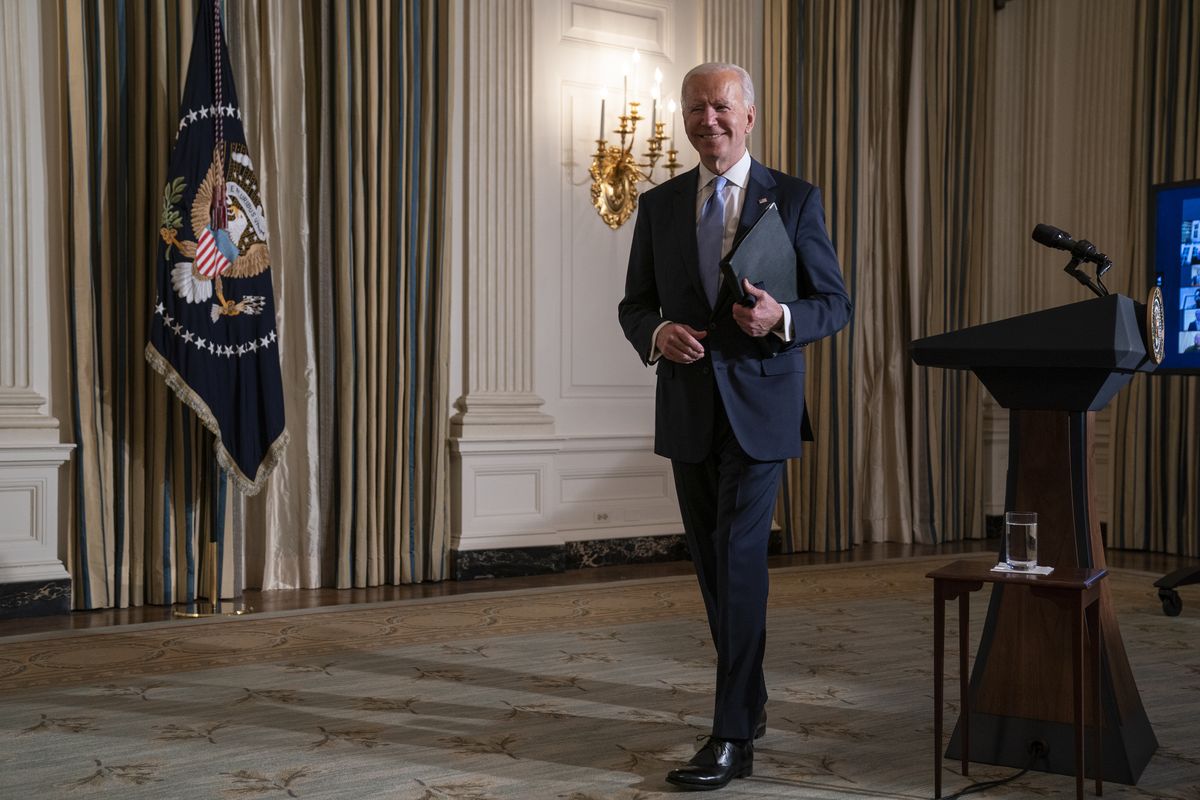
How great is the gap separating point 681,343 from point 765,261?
281 millimetres

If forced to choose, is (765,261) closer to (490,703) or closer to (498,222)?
(490,703)

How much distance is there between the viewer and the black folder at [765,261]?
2.61 metres

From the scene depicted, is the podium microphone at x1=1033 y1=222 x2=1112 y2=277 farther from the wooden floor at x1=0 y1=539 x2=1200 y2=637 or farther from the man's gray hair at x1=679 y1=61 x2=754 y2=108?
the wooden floor at x1=0 y1=539 x2=1200 y2=637

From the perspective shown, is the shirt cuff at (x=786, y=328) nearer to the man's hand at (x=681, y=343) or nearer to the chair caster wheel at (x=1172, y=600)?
the man's hand at (x=681, y=343)

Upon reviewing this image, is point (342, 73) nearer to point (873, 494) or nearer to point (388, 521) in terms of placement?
point (388, 521)

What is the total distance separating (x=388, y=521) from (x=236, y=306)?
4.28 ft

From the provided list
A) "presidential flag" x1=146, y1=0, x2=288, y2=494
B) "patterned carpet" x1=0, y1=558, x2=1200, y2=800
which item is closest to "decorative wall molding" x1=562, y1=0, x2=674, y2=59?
"presidential flag" x1=146, y1=0, x2=288, y2=494

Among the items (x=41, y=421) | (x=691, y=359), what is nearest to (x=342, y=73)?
(x=41, y=421)

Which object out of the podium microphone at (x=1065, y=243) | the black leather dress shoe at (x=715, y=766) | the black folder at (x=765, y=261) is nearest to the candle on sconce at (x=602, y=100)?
the black folder at (x=765, y=261)

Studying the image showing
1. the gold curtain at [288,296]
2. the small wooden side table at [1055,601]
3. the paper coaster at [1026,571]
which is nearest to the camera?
the small wooden side table at [1055,601]

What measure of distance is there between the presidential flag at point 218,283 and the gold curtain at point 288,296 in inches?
9.2

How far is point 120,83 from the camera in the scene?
4762 mm

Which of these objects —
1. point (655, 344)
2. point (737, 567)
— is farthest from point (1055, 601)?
point (655, 344)

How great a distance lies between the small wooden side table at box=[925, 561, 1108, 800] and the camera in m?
2.36
